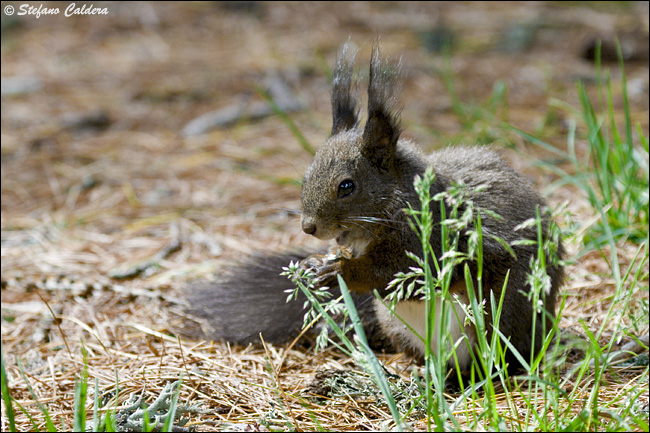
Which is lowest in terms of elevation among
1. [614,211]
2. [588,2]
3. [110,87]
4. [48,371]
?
[48,371]

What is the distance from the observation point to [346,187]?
221 cm

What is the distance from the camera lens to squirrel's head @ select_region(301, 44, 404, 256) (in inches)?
85.8

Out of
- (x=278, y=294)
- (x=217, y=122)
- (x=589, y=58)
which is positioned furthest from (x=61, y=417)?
(x=589, y=58)

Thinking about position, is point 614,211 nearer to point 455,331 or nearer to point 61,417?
point 455,331

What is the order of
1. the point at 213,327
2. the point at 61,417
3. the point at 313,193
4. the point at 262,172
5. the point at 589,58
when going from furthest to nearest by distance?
the point at 589,58 → the point at 262,172 → the point at 213,327 → the point at 313,193 → the point at 61,417

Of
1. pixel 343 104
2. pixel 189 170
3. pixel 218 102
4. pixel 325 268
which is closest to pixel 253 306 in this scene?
pixel 325 268

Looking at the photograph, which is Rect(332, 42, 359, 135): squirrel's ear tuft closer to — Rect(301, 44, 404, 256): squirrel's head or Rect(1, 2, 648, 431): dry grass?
Rect(301, 44, 404, 256): squirrel's head

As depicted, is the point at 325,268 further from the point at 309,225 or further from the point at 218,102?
the point at 218,102

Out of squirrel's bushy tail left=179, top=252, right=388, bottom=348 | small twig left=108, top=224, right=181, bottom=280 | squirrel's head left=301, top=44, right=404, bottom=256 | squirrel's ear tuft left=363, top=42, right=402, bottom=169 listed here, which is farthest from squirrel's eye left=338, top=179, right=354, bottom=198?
small twig left=108, top=224, right=181, bottom=280

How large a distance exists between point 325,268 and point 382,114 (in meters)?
0.53

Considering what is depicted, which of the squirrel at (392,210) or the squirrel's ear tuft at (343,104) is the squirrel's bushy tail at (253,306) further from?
the squirrel's ear tuft at (343,104)

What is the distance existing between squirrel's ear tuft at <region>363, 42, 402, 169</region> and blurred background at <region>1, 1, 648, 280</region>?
0.06 metres

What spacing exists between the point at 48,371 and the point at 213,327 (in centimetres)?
58

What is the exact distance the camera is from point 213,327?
2.56 m
